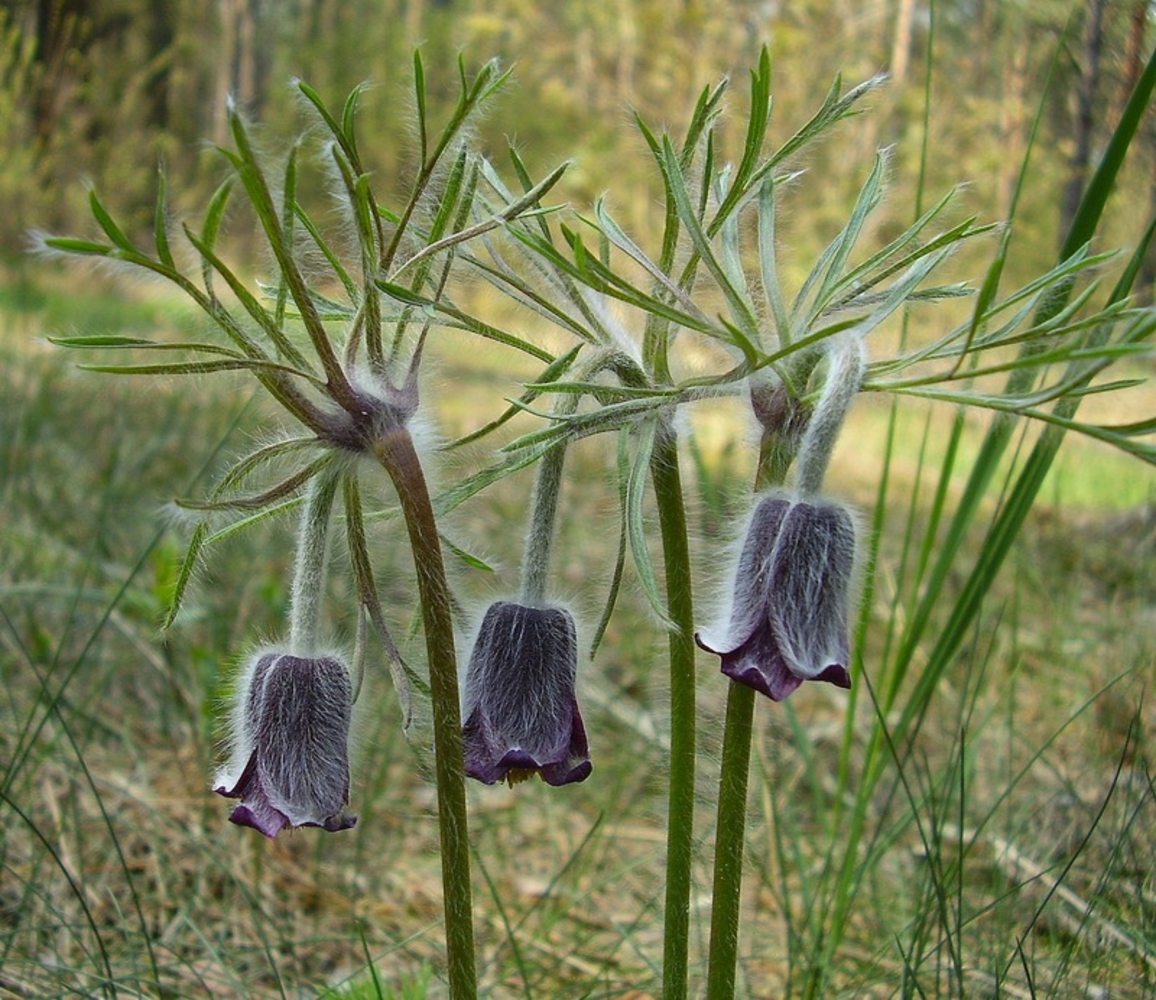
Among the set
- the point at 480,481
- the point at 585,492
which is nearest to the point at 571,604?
the point at 480,481

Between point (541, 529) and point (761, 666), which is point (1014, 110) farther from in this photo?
point (761, 666)

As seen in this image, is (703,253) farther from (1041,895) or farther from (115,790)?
(115,790)

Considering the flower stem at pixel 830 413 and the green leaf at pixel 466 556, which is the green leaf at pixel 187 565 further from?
the flower stem at pixel 830 413

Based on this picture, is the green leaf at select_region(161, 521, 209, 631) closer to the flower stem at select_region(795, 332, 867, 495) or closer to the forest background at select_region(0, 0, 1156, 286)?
the forest background at select_region(0, 0, 1156, 286)

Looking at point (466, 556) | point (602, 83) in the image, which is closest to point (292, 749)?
point (466, 556)

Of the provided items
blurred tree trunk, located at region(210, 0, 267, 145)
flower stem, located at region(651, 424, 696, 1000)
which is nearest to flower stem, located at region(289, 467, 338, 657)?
flower stem, located at region(651, 424, 696, 1000)
